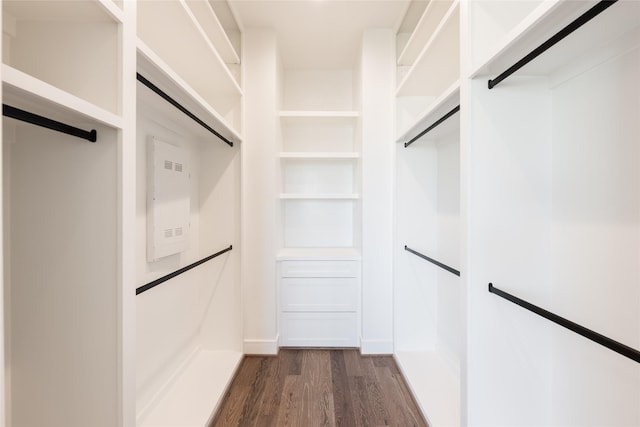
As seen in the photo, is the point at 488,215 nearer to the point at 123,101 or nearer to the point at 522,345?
the point at 522,345

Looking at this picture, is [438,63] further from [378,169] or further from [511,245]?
[511,245]

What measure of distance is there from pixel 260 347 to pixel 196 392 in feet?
2.01

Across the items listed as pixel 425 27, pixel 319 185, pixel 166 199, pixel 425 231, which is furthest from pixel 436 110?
pixel 166 199

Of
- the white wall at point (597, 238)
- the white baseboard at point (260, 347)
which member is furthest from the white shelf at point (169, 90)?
the white baseboard at point (260, 347)

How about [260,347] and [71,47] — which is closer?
[71,47]

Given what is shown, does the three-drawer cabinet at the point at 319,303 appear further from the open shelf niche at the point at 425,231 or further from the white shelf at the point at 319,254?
the open shelf niche at the point at 425,231

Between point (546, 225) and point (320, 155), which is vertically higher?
point (320, 155)

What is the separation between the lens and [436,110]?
1596mm

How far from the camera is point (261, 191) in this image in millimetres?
2387

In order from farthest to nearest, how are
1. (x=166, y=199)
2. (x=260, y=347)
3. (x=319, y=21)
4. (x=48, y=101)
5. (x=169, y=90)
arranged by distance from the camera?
(x=260, y=347) < (x=319, y=21) < (x=166, y=199) < (x=169, y=90) < (x=48, y=101)

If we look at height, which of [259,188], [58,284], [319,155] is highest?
[319,155]

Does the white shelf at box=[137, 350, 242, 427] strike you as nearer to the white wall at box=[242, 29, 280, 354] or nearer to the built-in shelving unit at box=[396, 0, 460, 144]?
the white wall at box=[242, 29, 280, 354]

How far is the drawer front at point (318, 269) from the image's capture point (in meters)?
2.46

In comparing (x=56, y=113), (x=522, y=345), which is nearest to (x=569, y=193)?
(x=522, y=345)
